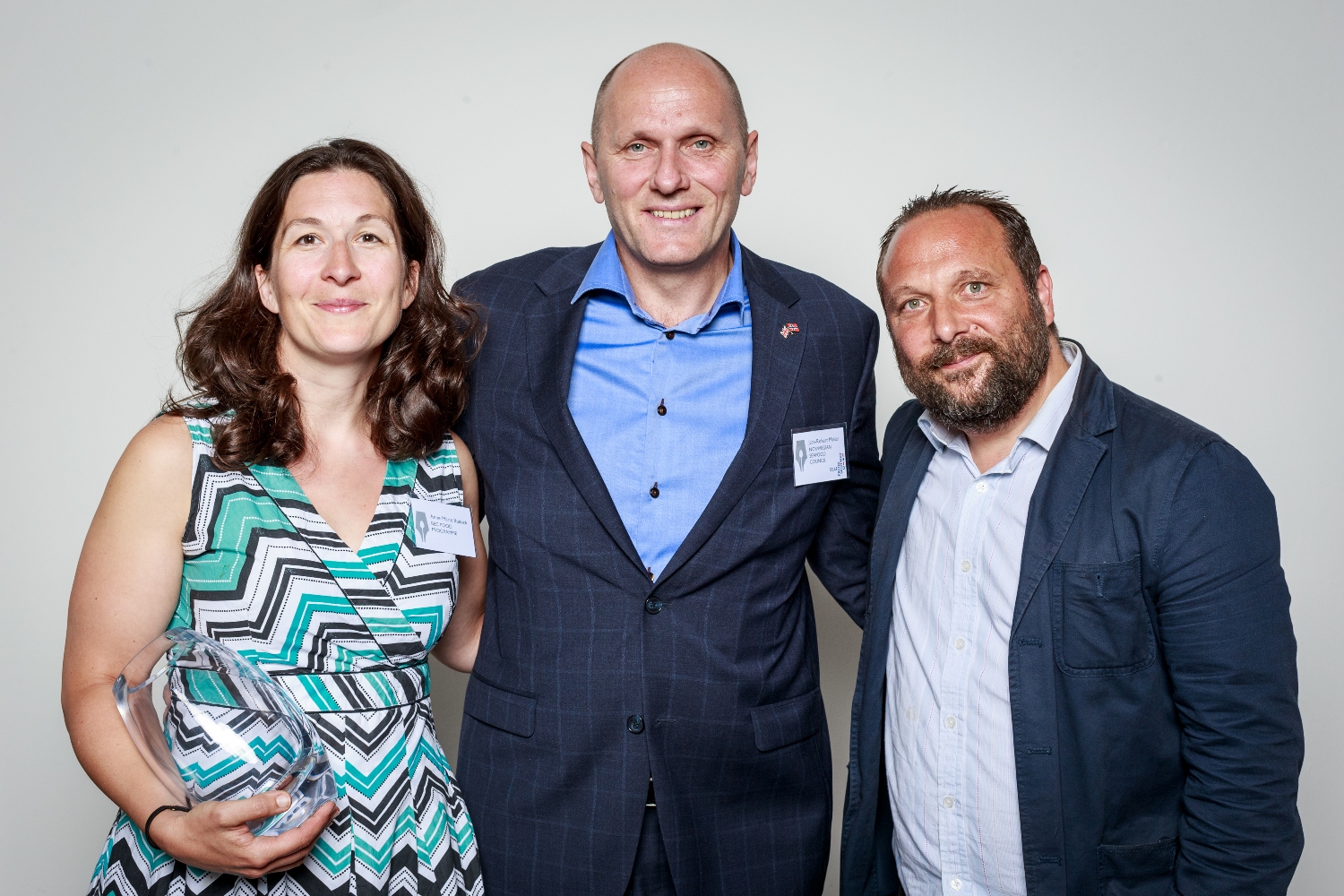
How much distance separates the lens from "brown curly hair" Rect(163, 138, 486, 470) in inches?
80.4

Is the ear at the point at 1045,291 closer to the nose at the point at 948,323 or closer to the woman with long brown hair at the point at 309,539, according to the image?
the nose at the point at 948,323

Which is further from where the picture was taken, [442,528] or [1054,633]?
[442,528]

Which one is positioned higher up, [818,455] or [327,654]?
[818,455]

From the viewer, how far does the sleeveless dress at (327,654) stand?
6.31 feet

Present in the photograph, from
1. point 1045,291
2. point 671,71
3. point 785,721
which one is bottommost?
point 785,721

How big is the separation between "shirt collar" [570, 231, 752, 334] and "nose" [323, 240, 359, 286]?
1.71 feet

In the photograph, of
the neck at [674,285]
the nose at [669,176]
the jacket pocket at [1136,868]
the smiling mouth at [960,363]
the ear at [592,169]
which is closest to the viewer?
the jacket pocket at [1136,868]

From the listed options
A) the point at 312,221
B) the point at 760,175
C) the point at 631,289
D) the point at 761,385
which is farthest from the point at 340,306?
the point at 760,175

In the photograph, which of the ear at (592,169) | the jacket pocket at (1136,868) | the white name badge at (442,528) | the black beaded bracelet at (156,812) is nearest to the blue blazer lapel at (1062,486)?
the jacket pocket at (1136,868)

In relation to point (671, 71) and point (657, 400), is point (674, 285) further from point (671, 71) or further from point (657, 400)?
point (671, 71)

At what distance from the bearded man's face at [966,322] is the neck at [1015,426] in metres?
0.02

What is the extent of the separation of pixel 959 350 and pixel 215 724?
5.01 ft

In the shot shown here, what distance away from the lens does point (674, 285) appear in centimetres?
241

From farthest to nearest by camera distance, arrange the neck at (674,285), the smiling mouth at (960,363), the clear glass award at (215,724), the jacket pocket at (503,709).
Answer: the neck at (674,285), the jacket pocket at (503,709), the smiling mouth at (960,363), the clear glass award at (215,724)
